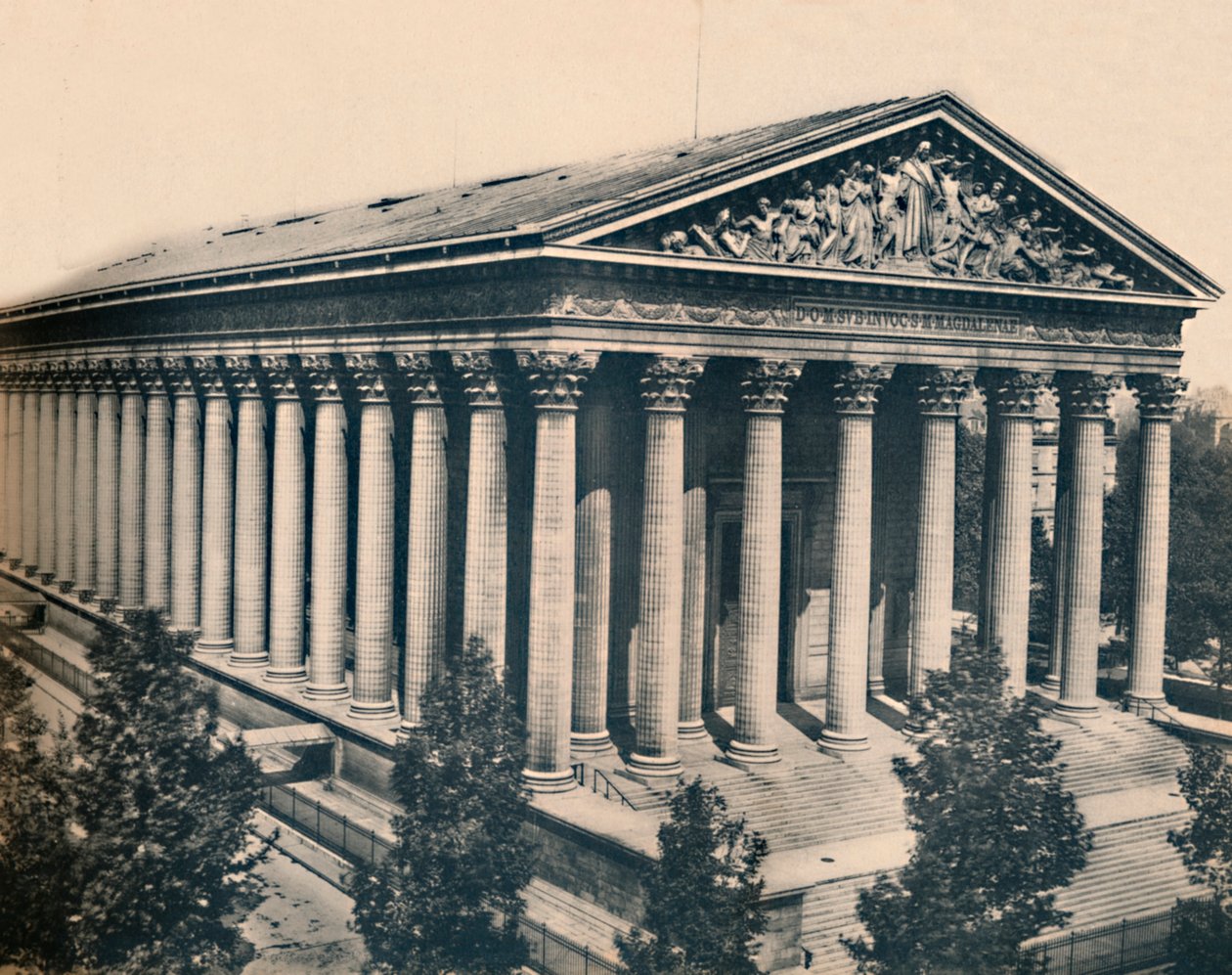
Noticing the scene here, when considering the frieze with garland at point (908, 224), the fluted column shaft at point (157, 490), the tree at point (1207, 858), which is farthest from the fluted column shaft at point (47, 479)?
the tree at point (1207, 858)

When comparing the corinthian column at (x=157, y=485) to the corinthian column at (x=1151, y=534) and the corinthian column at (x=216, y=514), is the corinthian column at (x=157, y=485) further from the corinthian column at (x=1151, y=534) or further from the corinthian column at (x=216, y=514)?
the corinthian column at (x=1151, y=534)

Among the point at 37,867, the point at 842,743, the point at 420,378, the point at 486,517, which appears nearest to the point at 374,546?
the point at 420,378

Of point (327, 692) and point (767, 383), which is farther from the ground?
point (767, 383)

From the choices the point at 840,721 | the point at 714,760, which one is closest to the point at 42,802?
the point at 714,760

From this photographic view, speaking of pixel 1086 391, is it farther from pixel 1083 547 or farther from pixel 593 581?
pixel 593 581

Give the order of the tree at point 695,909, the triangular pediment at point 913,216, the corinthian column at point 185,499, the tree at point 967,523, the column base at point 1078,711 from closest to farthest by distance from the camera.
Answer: the tree at point 695,909 < the triangular pediment at point 913,216 < the column base at point 1078,711 < the corinthian column at point 185,499 < the tree at point 967,523

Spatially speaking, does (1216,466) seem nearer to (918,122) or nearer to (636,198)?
(918,122)
